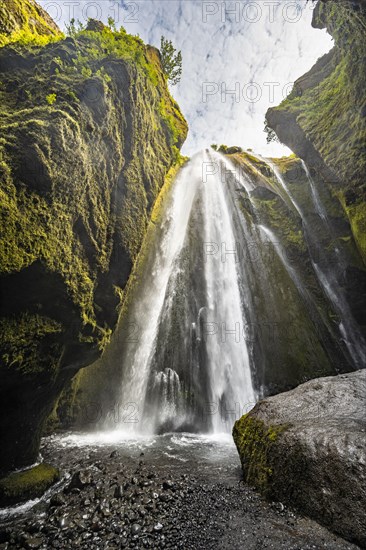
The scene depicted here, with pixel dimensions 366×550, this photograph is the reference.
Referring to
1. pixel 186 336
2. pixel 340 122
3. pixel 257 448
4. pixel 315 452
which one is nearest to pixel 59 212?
pixel 257 448

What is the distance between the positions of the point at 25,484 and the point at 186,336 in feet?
26.7

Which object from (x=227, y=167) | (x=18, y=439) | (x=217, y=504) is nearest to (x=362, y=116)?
(x=227, y=167)

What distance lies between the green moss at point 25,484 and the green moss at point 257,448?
11.8ft

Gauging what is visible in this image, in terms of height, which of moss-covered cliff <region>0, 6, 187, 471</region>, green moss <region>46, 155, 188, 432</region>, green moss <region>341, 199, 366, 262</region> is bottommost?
green moss <region>46, 155, 188, 432</region>

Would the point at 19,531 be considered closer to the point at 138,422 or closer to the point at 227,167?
the point at 138,422

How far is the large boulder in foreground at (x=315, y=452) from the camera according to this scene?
3086 millimetres

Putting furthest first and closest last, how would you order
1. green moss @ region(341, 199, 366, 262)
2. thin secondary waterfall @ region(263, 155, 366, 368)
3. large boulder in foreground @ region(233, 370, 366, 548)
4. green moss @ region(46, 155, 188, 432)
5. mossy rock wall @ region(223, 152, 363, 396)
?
thin secondary waterfall @ region(263, 155, 366, 368)
green moss @ region(341, 199, 366, 262)
mossy rock wall @ region(223, 152, 363, 396)
green moss @ region(46, 155, 188, 432)
large boulder in foreground @ region(233, 370, 366, 548)

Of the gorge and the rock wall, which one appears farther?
the rock wall

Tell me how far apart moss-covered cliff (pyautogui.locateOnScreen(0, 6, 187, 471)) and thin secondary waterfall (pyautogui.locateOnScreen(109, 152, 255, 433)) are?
12.3ft

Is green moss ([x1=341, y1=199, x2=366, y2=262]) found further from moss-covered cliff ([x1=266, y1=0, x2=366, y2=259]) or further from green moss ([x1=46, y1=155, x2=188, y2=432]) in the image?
green moss ([x1=46, y1=155, x2=188, y2=432])

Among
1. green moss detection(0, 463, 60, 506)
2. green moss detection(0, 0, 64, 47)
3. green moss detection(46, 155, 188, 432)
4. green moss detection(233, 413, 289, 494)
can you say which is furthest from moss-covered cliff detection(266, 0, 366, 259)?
green moss detection(0, 463, 60, 506)

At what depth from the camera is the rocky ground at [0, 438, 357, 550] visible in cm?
314

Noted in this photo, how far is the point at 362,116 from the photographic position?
12422 mm

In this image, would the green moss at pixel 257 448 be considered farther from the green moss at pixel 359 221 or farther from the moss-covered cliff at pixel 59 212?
the green moss at pixel 359 221
